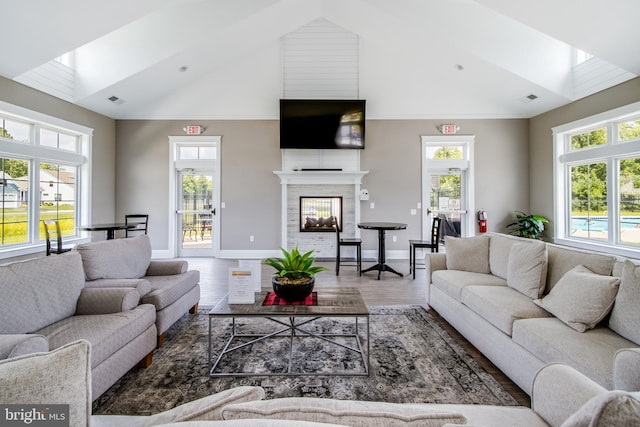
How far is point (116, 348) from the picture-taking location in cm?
179

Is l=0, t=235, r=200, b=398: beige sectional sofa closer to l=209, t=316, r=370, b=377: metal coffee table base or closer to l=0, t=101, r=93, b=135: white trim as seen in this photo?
l=209, t=316, r=370, b=377: metal coffee table base

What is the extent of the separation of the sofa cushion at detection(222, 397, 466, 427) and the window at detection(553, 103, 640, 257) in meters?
5.67

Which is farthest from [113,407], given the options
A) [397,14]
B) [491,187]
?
[491,187]

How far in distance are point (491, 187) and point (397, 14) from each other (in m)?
3.85

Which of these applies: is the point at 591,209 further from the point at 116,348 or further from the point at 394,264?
the point at 116,348

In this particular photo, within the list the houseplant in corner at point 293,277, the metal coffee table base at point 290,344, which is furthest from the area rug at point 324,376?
the houseplant in corner at point 293,277

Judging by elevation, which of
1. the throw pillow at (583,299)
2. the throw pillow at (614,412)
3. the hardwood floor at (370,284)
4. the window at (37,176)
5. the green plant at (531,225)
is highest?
the window at (37,176)

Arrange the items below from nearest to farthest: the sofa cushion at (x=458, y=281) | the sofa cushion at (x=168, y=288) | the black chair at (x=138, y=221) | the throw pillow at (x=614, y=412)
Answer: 1. the throw pillow at (x=614, y=412)
2. the sofa cushion at (x=168, y=288)
3. the sofa cushion at (x=458, y=281)
4. the black chair at (x=138, y=221)

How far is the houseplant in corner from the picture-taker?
217 centimetres

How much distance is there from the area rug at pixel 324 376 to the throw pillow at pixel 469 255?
780 mm

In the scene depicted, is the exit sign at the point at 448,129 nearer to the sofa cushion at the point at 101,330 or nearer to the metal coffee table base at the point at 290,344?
the metal coffee table base at the point at 290,344

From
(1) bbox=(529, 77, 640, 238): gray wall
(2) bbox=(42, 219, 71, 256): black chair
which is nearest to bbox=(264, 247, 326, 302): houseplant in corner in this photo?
(2) bbox=(42, 219, 71, 256): black chair

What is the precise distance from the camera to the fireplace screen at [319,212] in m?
6.20

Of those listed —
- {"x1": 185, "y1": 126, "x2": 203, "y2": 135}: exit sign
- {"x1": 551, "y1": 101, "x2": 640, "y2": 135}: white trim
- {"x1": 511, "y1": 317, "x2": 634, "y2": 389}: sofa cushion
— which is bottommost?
{"x1": 511, "y1": 317, "x2": 634, "y2": 389}: sofa cushion
